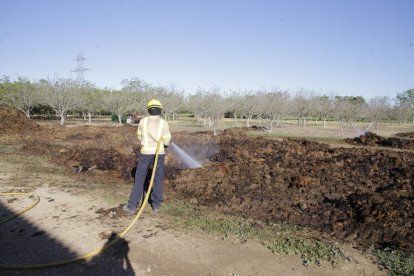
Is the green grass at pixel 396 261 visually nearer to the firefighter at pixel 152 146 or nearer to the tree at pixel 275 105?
the firefighter at pixel 152 146

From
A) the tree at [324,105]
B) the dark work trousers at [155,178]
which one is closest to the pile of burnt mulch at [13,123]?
the dark work trousers at [155,178]

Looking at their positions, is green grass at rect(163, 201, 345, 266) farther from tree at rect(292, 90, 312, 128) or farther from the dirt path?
tree at rect(292, 90, 312, 128)

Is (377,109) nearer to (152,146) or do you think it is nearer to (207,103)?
(207,103)

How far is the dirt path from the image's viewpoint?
11.2 ft

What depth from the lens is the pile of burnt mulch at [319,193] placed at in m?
4.61

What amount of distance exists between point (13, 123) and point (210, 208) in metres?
17.4

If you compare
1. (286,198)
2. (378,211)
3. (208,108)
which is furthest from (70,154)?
(208,108)

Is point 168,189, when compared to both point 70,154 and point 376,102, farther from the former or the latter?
point 376,102

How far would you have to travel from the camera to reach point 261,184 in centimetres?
673

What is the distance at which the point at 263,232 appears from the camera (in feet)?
14.3

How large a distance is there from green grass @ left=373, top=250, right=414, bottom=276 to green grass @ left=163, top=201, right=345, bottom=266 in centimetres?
42

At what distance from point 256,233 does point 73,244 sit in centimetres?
230

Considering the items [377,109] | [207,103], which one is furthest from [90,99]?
[377,109]

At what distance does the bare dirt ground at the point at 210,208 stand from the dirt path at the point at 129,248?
0.04ft
